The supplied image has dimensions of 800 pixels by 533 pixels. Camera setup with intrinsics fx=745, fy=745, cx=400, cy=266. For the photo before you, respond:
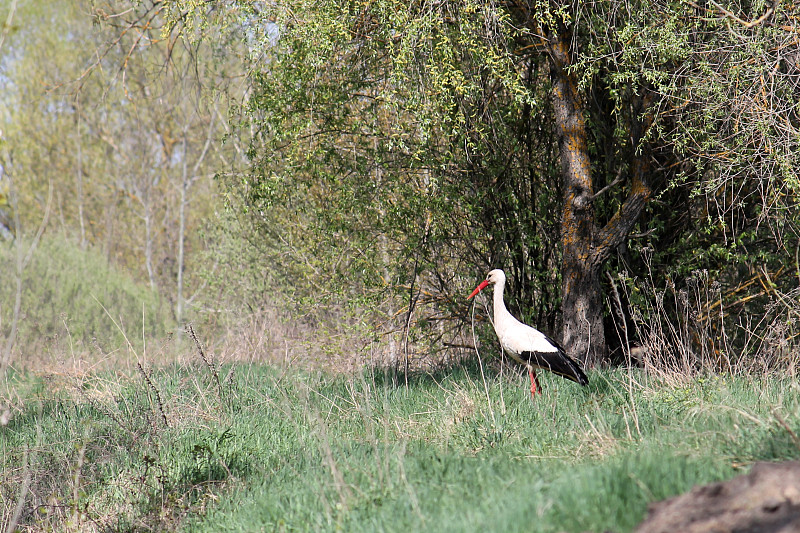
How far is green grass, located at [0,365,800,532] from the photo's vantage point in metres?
3.47

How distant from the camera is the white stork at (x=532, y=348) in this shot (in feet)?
21.5

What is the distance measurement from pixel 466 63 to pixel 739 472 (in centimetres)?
522

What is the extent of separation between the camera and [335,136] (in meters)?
8.45

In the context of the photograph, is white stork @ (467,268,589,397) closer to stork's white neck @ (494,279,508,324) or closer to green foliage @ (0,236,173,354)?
stork's white neck @ (494,279,508,324)

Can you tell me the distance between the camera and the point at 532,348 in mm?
7031

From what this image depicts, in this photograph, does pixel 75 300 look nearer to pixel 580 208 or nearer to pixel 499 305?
pixel 499 305

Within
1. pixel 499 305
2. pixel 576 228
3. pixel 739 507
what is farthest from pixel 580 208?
pixel 739 507

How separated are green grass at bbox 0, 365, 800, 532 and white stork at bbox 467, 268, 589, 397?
0.16m

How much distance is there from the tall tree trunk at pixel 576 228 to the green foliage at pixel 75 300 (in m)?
8.01

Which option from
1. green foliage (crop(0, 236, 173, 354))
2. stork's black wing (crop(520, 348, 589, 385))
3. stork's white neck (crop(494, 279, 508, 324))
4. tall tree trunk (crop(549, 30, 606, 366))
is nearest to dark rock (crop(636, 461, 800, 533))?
stork's black wing (crop(520, 348, 589, 385))

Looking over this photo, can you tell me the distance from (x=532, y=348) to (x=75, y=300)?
35.1ft

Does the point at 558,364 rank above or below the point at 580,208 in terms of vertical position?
below

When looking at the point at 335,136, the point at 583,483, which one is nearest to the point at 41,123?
the point at 335,136

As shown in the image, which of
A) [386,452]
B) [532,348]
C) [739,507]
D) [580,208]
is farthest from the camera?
[580,208]
